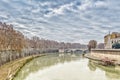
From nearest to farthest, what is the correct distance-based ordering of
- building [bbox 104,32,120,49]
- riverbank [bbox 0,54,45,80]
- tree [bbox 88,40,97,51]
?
1. riverbank [bbox 0,54,45,80]
2. building [bbox 104,32,120,49]
3. tree [bbox 88,40,97,51]

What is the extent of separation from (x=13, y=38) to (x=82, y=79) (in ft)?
89.9

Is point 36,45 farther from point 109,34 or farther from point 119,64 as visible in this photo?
point 119,64

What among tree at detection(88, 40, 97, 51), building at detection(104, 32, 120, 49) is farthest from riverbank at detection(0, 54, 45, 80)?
tree at detection(88, 40, 97, 51)

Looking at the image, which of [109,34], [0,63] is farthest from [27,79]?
[109,34]

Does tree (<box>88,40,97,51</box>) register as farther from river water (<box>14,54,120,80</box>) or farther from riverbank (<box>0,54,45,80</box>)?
riverbank (<box>0,54,45,80</box>)

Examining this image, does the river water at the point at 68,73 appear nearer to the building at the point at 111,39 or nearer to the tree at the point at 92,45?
the building at the point at 111,39

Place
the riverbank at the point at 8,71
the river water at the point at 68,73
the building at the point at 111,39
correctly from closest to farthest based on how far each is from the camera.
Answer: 1. the riverbank at the point at 8,71
2. the river water at the point at 68,73
3. the building at the point at 111,39

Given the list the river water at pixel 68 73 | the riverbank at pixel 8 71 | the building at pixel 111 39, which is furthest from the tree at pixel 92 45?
the riverbank at pixel 8 71

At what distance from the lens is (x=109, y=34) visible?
11375 centimetres

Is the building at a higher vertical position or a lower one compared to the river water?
higher

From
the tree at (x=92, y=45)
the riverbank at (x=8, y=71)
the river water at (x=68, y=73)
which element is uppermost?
the tree at (x=92, y=45)

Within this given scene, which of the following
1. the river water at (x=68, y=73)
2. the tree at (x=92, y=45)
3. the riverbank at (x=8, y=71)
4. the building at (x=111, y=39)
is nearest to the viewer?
the riverbank at (x=8, y=71)

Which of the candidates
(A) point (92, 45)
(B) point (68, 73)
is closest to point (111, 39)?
(A) point (92, 45)

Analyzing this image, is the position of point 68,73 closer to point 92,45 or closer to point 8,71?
point 8,71
